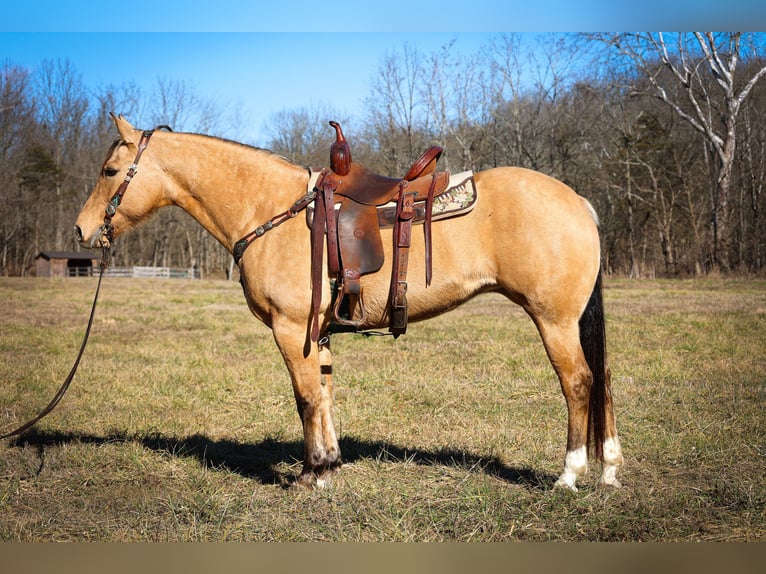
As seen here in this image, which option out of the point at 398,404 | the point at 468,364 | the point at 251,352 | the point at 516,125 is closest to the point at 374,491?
the point at 398,404

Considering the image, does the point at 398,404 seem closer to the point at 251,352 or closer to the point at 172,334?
the point at 251,352

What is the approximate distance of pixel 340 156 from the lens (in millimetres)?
3760

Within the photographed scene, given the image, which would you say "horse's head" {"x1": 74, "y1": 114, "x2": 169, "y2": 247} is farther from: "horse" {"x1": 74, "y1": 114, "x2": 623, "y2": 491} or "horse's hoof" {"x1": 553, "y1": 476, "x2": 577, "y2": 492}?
"horse's hoof" {"x1": 553, "y1": 476, "x2": 577, "y2": 492}

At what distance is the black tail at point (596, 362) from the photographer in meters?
3.63

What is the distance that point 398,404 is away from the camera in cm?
588

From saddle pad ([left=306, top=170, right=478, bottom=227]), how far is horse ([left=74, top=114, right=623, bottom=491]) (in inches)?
2.1

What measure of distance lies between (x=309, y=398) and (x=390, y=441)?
1.38 meters

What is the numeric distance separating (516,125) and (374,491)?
2306cm

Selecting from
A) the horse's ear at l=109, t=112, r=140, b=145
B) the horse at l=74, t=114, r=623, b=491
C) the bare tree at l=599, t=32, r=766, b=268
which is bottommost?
the horse at l=74, t=114, r=623, b=491

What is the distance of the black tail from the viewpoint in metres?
3.63

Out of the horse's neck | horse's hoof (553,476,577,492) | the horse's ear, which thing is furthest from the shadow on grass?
the horse's ear

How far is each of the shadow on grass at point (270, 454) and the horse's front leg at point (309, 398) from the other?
1.16 feet

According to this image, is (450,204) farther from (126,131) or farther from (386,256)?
(126,131)

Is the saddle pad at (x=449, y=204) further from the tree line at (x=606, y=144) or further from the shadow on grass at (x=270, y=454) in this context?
the tree line at (x=606, y=144)
